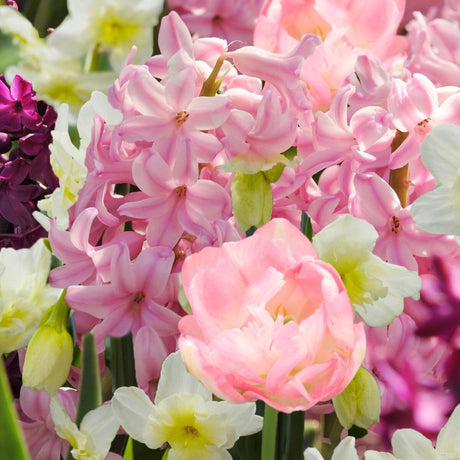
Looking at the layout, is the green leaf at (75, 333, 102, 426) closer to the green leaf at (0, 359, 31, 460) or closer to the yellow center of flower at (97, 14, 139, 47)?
the green leaf at (0, 359, 31, 460)

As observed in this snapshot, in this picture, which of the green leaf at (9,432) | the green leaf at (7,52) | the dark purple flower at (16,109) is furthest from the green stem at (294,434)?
the green leaf at (7,52)

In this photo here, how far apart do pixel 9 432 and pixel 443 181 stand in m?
0.16

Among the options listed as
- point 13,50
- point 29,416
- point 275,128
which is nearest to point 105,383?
point 29,416

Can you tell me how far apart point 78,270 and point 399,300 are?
0.45 feet

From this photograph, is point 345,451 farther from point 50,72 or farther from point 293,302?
point 50,72

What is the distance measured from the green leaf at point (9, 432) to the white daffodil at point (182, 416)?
0.06m

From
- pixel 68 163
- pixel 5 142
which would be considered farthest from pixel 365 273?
pixel 5 142

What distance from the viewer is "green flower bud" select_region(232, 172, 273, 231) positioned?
0.36m

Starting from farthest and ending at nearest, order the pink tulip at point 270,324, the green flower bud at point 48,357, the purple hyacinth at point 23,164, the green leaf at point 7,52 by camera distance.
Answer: the green leaf at point 7,52 → the purple hyacinth at point 23,164 → the green flower bud at point 48,357 → the pink tulip at point 270,324

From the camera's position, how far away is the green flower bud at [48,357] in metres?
0.39

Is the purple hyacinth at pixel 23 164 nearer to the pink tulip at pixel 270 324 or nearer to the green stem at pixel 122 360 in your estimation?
the green stem at pixel 122 360

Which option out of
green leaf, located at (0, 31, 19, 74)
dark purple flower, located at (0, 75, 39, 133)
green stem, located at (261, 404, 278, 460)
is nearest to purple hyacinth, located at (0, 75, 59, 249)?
dark purple flower, located at (0, 75, 39, 133)

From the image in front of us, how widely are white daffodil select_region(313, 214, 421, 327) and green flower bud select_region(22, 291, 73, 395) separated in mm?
116

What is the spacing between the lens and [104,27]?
567 millimetres
